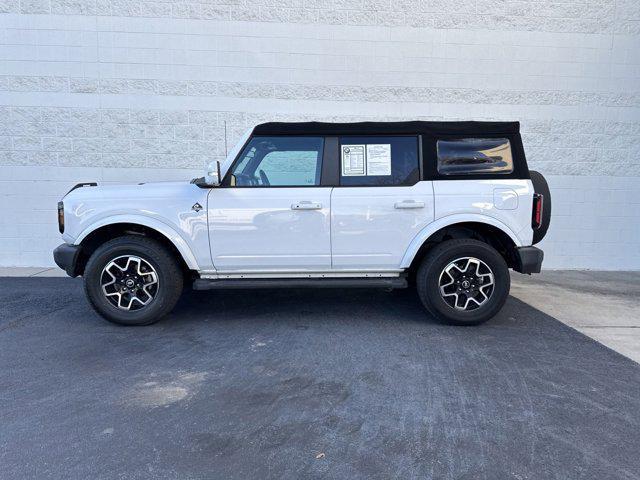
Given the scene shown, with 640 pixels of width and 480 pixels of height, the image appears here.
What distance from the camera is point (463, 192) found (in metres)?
4.30

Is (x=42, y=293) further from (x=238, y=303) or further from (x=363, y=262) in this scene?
(x=363, y=262)

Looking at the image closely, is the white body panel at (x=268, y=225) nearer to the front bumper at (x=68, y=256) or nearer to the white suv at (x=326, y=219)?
the white suv at (x=326, y=219)

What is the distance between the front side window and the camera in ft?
14.3

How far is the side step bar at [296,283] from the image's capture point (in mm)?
4348

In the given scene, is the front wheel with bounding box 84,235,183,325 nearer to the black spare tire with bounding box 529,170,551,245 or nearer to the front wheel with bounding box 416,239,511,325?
the front wheel with bounding box 416,239,511,325

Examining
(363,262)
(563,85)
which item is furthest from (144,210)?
(563,85)

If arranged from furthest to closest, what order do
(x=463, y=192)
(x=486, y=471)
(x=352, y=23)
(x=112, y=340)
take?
(x=352, y=23)
(x=463, y=192)
(x=112, y=340)
(x=486, y=471)

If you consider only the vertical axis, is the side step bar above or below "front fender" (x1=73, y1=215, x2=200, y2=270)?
below

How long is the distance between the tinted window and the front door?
258 mm

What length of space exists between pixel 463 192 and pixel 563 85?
4.73 meters

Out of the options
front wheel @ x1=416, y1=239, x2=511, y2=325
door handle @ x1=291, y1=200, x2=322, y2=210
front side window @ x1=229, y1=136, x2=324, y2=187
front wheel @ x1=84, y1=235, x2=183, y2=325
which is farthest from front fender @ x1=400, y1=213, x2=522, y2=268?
front wheel @ x1=84, y1=235, x2=183, y2=325

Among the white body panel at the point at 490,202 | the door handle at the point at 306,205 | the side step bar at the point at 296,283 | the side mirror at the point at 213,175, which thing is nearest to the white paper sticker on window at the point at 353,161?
the door handle at the point at 306,205

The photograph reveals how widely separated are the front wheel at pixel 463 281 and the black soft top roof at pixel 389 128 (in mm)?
1129

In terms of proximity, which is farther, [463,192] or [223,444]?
[463,192]
